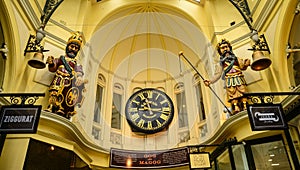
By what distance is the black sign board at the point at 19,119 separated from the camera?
147 inches

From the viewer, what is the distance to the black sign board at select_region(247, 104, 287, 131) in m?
3.88

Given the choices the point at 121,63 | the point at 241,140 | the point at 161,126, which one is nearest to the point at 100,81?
the point at 121,63

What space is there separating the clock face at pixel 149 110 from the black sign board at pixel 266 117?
477 centimetres

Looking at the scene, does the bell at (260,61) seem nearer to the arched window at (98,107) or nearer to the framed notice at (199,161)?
the framed notice at (199,161)

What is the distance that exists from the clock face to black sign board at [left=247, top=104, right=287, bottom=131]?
477 centimetres

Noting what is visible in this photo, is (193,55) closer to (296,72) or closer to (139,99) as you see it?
(139,99)

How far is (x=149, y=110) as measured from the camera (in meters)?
8.86

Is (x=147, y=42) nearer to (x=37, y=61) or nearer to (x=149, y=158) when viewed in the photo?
(x=149, y=158)

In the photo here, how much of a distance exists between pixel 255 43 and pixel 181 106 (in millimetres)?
4227

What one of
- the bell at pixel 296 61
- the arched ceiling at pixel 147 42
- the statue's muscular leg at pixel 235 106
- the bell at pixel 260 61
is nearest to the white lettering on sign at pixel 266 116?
the bell at pixel 260 61

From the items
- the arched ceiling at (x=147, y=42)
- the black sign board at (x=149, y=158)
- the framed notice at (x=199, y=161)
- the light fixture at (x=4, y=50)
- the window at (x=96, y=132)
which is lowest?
the framed notice at (x=199, y=161)

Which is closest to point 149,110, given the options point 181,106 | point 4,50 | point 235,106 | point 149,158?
point 181,106

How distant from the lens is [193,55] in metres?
9.37

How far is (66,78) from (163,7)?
16.5 ft
